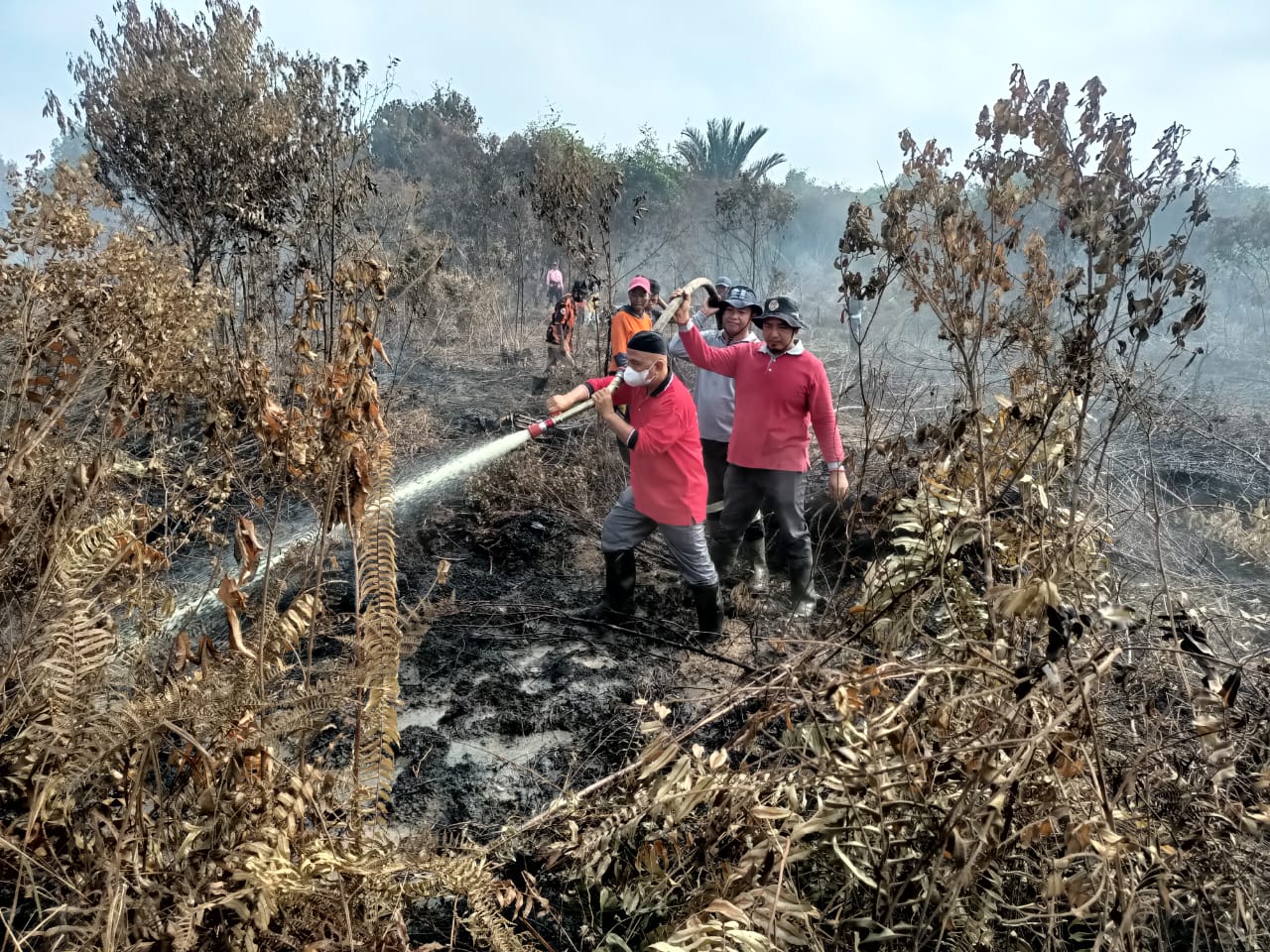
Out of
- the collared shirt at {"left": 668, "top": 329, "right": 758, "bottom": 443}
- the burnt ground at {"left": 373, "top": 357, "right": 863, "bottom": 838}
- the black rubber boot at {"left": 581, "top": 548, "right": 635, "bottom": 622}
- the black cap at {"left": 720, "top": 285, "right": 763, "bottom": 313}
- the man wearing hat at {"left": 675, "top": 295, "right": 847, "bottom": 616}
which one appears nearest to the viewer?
the burnt ground at {"left": 373, "top": 357, "right": 863, "bottom": 838}

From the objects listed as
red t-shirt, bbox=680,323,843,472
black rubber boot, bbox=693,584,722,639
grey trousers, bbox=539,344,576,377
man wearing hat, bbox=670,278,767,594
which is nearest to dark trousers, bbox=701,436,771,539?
man wearing hat, bbox=670,278,767,594

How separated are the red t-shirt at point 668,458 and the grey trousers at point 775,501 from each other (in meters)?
0.66

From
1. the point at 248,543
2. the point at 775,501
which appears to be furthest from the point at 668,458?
the point at 248,543

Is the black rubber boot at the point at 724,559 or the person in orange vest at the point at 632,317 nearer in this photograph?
the black rubber boot at the point at 724,559

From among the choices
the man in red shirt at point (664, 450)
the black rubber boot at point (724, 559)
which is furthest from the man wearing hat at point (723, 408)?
the man in red shirt at point (664, 450)

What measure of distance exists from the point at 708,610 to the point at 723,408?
1643 mm

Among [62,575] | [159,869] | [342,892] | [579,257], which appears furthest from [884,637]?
[579,257]

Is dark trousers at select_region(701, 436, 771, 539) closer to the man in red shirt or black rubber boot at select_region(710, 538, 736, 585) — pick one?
black rubber boot at select_region(710, 538, 736, 585)

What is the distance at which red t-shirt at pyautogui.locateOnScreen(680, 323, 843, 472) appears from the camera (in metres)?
4.10

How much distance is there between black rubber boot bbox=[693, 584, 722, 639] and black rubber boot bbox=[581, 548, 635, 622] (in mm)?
394

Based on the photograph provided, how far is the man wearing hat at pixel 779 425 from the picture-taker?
4.10 metres

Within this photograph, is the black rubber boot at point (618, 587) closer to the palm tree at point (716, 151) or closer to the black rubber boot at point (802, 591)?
the black rubber boot at point (802, 591)

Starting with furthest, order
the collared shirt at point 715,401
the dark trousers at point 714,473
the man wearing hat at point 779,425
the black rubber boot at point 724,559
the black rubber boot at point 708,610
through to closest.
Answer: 1. the dark trousers at point 714,473
2. the collared shirt at point 715,401
3. the black rubber boot at point 724,559
4. the man wearing hat at point 779,425
5. the black rubber boot at point 708,610

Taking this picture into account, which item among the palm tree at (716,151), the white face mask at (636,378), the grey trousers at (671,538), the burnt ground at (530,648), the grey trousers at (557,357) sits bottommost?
the burnt ground at (530,648)
